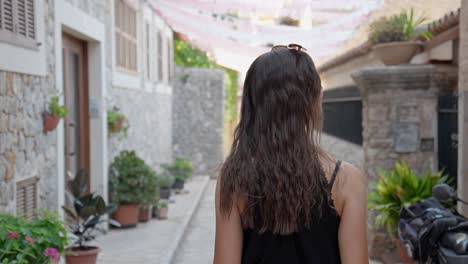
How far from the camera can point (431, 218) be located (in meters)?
3.85

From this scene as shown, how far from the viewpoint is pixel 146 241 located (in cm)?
775

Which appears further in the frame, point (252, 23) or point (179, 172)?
point (179, 172)

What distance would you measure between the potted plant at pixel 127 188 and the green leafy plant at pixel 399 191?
335 centimetres

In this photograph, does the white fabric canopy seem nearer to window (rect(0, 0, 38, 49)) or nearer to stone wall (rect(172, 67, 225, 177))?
stone wall (rect(172, 67, 225, 177))

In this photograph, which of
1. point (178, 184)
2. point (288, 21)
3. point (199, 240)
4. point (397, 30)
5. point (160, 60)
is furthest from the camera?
point (288, 21)

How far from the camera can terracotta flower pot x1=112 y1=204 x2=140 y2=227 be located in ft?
27.9

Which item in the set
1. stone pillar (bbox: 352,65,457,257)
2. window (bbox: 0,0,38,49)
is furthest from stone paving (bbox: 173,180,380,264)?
window (bbox: 0,0,38,49)

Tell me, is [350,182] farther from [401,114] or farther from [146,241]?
[146,241]

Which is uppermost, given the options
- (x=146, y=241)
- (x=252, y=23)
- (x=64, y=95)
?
(x=252, y=23)

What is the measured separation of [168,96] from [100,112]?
7.04m

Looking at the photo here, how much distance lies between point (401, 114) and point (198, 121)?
10450mm

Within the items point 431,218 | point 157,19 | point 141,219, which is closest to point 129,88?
point 141,219

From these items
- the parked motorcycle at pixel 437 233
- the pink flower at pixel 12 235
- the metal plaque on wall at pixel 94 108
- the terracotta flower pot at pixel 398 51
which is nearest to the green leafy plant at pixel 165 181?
the metal plaque on wall at pixel 94 108

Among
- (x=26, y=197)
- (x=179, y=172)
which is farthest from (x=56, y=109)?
(x=179, y=172)
